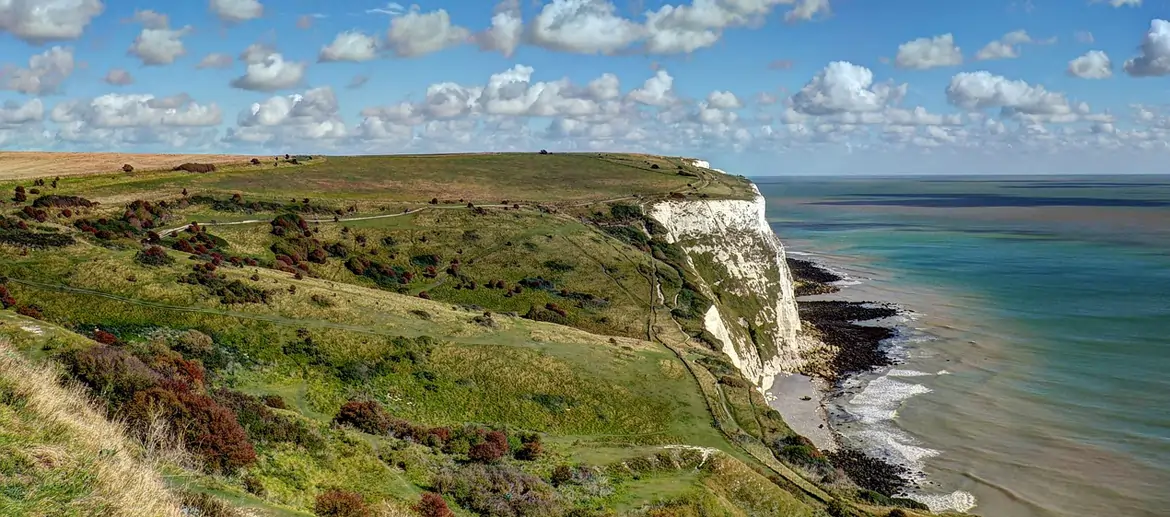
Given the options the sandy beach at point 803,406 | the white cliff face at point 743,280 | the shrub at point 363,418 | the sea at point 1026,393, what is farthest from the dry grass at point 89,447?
the white cliff face at point 743,280

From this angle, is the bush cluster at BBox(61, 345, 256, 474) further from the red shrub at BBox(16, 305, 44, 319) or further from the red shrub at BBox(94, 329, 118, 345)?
the red shrub at BBox(16, 305, 44, 319)

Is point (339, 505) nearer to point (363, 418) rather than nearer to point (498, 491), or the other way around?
point (498, 491)

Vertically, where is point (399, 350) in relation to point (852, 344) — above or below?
above

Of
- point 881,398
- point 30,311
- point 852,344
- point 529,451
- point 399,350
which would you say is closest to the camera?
point 529,451

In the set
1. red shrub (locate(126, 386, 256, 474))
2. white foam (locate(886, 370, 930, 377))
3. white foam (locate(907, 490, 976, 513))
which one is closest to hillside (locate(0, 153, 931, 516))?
red shrub (locate(126, 386, 256, 474))

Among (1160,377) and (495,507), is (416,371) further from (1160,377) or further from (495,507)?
(1160,377)

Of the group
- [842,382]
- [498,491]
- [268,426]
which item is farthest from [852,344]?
[268,426]

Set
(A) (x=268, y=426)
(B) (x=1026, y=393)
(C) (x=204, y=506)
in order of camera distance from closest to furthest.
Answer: (C) (x=204, y=506), (A) (x=268, y=426), (B) (x=1026, y=393)
